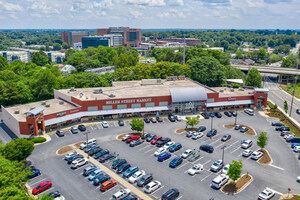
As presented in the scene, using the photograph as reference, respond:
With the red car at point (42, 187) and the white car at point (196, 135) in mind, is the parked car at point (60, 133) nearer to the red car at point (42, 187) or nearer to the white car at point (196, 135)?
the red car at point (42, 187)

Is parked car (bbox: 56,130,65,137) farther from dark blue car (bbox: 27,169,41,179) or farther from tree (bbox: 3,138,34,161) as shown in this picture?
dark blue car (bbox: 27,169,41,179)

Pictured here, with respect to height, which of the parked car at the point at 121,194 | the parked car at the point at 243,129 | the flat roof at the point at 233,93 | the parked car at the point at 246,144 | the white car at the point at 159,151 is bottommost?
the parked car at the point at 121,194

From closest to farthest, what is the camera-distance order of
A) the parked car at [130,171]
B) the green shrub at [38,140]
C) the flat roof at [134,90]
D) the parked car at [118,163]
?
the parked car at [130,171] < the parked car at [118,163] < the green shrub at [38,140] < the flat roof at [134,90]

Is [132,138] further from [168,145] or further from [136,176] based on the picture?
[136,176]

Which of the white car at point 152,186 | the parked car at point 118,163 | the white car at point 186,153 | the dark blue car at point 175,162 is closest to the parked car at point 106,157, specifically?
the parked car at point 118,163

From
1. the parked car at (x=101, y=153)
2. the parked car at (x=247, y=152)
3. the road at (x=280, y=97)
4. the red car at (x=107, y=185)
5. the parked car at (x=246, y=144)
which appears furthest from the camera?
the road at (x=280, y=97)

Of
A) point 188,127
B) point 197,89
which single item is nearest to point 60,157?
point 188,127

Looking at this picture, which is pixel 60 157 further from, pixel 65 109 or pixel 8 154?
pixel 65 109
